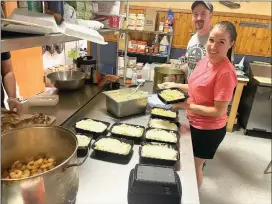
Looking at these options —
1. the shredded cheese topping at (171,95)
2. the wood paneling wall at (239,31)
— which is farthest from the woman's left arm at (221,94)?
the wood paneling wall at (239,31)

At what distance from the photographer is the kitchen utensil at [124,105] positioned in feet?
4.91

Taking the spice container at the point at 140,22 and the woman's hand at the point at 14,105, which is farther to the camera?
the spice container at the point at 140,22

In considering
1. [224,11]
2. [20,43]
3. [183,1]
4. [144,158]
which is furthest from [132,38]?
[20,43]

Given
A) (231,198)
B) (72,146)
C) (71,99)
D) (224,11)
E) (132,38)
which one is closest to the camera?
(72,146)

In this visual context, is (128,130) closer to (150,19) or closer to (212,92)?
(212,92)

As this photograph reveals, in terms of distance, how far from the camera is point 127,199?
87 cm

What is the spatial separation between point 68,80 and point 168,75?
2.68ft

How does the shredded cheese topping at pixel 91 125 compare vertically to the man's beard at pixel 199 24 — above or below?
below

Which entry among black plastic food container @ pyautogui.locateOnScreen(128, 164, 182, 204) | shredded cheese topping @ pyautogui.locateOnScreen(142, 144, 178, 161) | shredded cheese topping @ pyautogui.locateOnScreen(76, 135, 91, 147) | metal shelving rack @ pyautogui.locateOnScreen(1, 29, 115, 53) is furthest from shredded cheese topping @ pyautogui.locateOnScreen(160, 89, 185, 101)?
metal shelving rack @ pyautogui.locateOnScreen(1, 29, 115, 53)

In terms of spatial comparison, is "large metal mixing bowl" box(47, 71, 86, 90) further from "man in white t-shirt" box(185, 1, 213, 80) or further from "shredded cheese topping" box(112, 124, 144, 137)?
"man in white t-shirt" box(185, 1, 213, 80)

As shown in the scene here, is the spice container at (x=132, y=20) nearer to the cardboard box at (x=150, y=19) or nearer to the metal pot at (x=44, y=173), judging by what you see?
the cardboard box at (x=150, y=19)

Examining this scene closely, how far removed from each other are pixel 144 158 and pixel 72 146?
35cm

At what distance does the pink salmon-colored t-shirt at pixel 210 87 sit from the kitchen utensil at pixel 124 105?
0.33 meters

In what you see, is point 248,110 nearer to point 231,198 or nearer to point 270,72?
point 270,72
